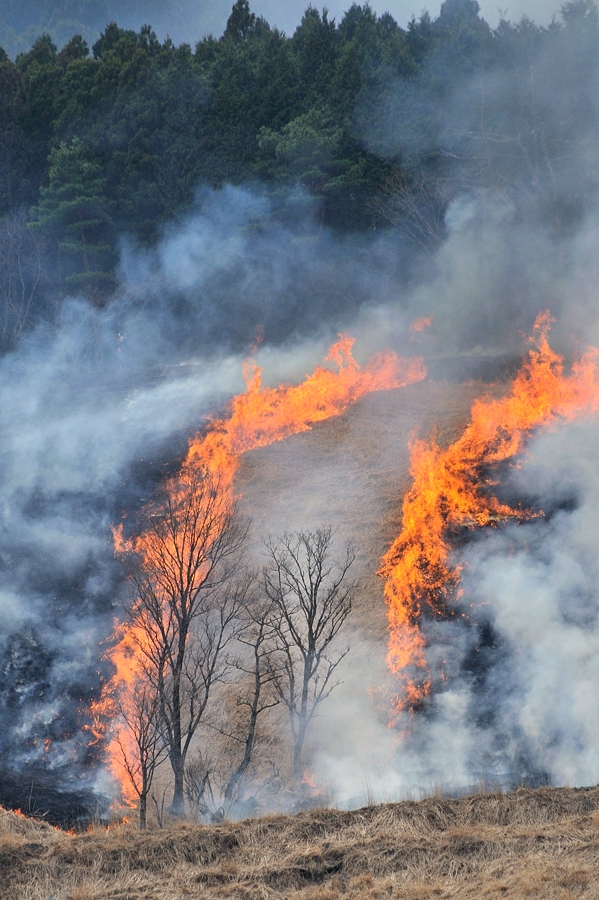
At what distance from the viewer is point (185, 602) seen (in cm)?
1942

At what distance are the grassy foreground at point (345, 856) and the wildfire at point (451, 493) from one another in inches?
255

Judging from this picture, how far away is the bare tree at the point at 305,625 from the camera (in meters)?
19.8

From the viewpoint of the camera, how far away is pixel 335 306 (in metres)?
43.2

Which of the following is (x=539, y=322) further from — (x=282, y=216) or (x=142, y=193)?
(x=142, y=193)

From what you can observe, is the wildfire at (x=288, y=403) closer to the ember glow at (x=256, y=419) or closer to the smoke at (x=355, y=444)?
the ember glow at (x=256, y=419)

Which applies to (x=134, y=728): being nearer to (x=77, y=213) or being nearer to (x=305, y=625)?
(x=305, y=625)

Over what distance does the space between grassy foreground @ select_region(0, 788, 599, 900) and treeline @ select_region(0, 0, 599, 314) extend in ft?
105

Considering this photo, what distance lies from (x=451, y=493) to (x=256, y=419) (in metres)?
9.25

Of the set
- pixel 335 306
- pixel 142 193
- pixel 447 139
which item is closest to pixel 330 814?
pixel 335 306

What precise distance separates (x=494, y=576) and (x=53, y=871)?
46.3ft

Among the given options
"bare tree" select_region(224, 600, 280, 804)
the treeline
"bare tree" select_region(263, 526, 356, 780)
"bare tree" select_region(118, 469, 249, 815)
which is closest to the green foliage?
the treeline

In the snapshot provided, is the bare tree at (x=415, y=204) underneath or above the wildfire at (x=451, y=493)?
above

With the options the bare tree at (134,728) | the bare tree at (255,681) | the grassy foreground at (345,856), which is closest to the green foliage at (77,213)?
the bare tree at (255,681)

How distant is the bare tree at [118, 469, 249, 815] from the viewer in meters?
18.6
